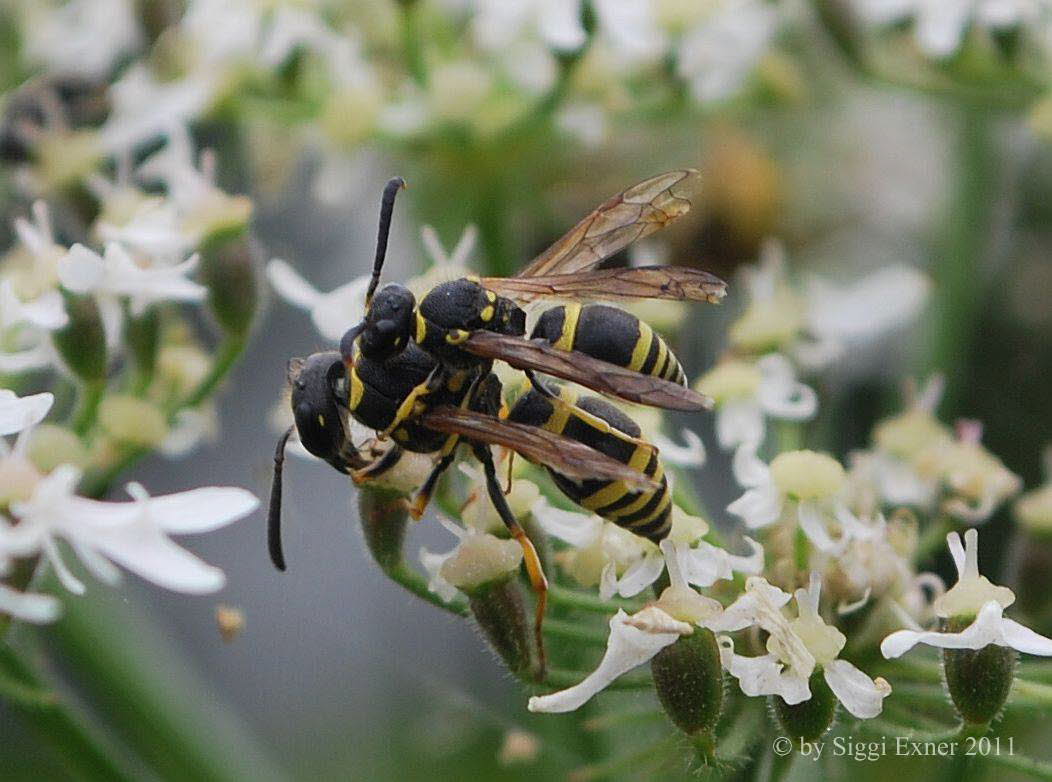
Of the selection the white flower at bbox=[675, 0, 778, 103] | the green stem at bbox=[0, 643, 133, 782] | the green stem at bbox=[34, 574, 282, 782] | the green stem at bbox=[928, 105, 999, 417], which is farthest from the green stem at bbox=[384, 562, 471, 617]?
the green stem at bbox=[928, 105, 999, 417]

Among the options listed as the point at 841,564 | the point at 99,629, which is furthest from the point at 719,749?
→ the point at 99,629

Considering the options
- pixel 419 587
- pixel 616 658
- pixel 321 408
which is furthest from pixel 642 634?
pixel 321 408

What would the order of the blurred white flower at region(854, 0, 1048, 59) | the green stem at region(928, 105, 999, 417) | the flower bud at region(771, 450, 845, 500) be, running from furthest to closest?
1. the green stem at region(928, 105, 999, 417)
2. the blurred white flower at region(854, 0, 1048, 59)
3. the flower bud at region(771, 450, 845, 500)

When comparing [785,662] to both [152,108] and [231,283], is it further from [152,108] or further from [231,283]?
[152,108]

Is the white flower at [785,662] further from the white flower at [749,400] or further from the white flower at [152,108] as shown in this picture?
the white flower at [152,108]

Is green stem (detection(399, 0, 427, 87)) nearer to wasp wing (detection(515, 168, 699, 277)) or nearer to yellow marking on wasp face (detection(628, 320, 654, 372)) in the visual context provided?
wasp wing (detection(515, 168, 699, 277))
